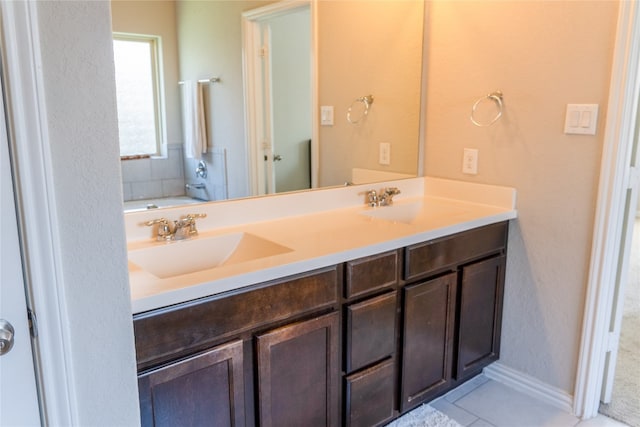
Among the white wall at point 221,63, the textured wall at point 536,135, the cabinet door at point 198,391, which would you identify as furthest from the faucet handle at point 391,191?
the cabinet door at point 198,391

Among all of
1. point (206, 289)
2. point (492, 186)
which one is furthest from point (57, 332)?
point (492, 186)

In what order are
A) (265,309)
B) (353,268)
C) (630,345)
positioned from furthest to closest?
(630,345) < (353,268) < (265,309)

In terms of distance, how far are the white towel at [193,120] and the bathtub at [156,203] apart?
0.54ft

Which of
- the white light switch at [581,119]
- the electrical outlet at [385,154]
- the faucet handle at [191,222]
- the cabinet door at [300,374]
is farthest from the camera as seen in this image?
the electrical outlet at [385,154]

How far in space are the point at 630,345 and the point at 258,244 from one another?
2357mm

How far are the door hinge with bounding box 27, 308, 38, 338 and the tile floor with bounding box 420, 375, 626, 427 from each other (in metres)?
1.73

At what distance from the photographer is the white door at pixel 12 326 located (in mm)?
890

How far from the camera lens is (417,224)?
1965mm

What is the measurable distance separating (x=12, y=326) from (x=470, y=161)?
1997 millimetres

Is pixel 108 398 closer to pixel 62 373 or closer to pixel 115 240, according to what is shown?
pixel 62 373

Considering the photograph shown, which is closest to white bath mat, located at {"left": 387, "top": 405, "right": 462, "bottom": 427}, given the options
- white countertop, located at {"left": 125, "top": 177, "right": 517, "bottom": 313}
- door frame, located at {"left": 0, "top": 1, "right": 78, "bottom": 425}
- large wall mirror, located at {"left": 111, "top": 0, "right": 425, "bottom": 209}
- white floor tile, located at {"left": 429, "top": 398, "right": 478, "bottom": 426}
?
white floor tile, located at {"left": 429, "top": 398, "right": 478, "bottom": 426}

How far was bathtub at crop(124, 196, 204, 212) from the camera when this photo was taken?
5.43 feet

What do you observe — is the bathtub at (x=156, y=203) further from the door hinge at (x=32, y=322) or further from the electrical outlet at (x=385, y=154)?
the electrical outlet at (x=385, y=154)

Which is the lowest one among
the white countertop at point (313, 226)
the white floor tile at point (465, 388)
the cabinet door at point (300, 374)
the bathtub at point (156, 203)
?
the white floor tile at point (465, 388)
